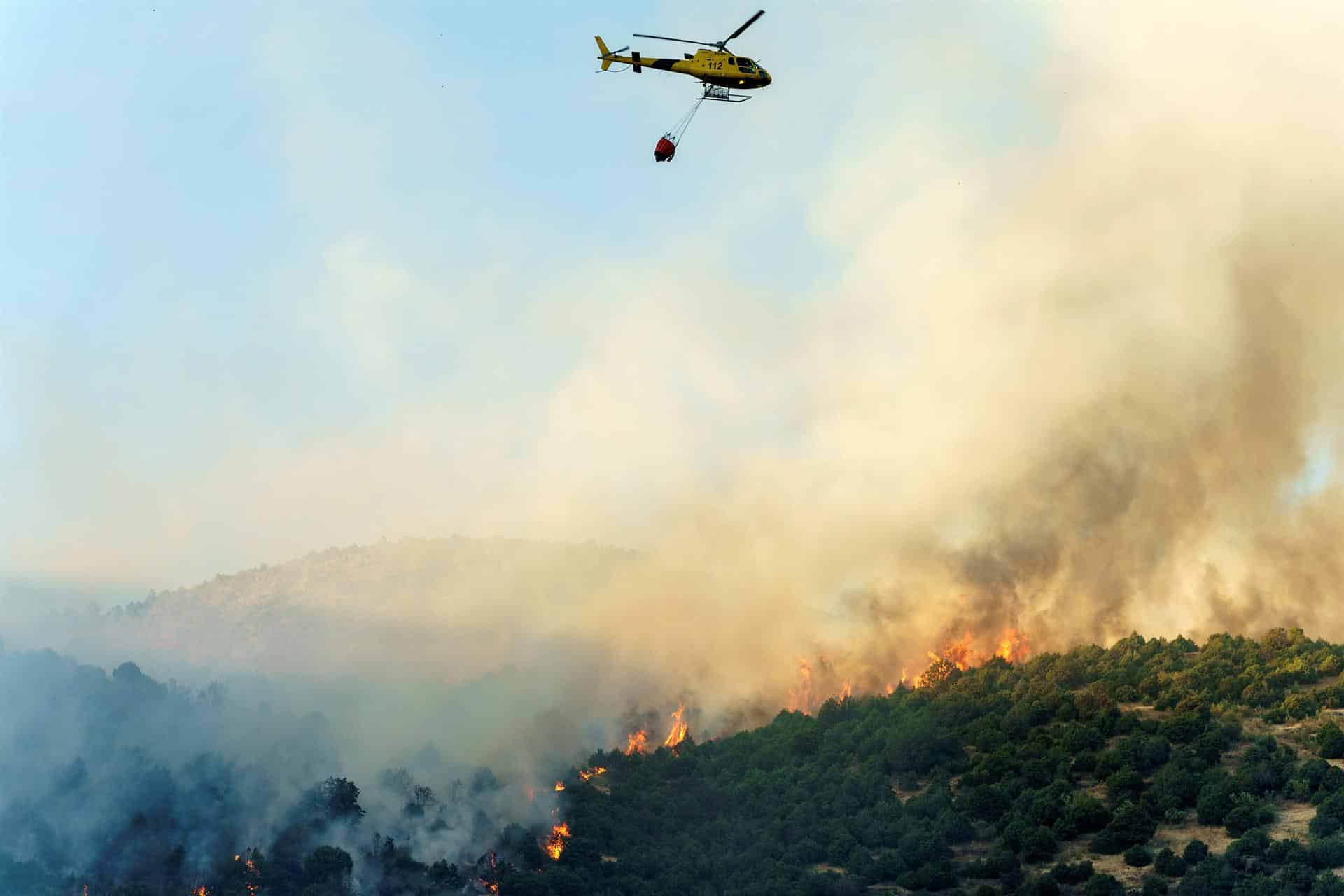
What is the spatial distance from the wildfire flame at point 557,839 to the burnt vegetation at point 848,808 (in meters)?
0.30

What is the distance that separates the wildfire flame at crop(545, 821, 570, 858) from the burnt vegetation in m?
0.30

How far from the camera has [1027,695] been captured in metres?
179

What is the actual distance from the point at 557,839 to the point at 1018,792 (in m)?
51.1

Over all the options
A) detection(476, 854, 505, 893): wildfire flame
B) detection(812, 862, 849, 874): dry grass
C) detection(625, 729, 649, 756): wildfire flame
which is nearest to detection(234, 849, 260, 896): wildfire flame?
detection(476, 854, 505, 893): wildfire flame

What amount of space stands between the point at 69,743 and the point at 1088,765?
400 ft

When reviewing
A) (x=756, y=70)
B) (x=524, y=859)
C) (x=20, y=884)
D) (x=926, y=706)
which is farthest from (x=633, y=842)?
(x=756, y=70)

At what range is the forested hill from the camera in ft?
450

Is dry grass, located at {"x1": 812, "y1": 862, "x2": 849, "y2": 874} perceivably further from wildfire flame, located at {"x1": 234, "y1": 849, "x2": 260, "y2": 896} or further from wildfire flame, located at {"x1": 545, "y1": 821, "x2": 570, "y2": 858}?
wildfire flame, located at {"x1": 234, "y1": 849, "x2": 260, "y2": 896}

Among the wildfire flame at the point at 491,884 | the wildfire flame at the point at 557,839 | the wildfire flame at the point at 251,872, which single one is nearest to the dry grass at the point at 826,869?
the wildfire flame at the point at 557,839

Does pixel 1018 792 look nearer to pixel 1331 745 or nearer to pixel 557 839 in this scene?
pixel 1331 745

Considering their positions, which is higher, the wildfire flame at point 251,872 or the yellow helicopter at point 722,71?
the yellow helicopter at point 722,71

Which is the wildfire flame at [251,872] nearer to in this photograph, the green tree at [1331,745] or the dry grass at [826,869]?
the dry grass at [826,869]

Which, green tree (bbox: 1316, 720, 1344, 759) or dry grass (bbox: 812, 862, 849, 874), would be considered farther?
dry grass (bbox: 812, 862, 849, 874)

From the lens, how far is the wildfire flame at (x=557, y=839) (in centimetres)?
15750
